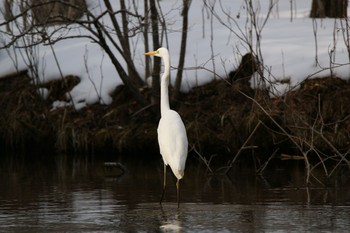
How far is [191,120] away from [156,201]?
20.3 ft

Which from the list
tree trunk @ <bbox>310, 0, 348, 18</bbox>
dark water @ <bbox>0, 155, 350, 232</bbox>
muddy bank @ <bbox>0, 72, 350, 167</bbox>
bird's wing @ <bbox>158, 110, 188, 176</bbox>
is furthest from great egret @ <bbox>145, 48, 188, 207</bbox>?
tree trunk @ <bbox>310, 0, 348, 18</bbox>

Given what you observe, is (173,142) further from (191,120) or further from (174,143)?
(191,120)

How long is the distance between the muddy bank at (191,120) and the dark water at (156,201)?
95cm

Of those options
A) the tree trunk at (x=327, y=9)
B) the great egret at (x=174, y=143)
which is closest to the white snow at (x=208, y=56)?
the tree trunk at (x=327, y=9)

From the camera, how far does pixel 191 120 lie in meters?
18.6

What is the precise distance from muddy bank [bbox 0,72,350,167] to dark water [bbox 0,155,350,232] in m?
0.95

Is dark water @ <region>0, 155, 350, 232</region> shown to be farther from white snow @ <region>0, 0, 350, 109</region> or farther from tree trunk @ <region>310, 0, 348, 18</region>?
tree trunk @ <region>310, 0, 348, 18</region>

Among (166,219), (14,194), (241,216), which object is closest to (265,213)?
(241,216)

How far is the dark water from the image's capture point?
32.7 ft

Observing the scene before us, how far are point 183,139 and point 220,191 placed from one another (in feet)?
5.74

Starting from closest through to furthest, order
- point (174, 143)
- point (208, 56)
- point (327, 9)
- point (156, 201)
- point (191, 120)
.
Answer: point (174, 143) < point (156, 201) < point (191, 120) < point (208, 56) < point (327, 9)

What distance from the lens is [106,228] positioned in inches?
385

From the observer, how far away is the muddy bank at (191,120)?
679 inches

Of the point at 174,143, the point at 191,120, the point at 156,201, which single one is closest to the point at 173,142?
the point at 174,143
